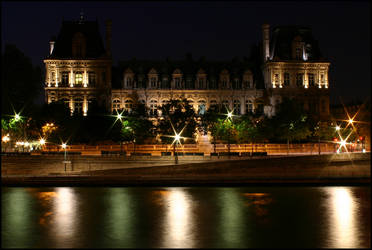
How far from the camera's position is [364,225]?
71.9 ft

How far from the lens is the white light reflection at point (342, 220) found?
62.6 feet

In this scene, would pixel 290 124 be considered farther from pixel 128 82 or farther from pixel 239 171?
pixel 128 82

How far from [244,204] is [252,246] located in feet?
30.3

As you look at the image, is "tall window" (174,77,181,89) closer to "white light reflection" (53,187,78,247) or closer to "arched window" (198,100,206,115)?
"arched window" (198,100,206,115)

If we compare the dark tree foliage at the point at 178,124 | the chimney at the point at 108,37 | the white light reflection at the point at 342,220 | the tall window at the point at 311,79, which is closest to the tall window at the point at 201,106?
the dark tree foliage at the point at 178,124

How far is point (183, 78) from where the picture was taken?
7162 cm

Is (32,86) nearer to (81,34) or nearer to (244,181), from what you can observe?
(81,34)

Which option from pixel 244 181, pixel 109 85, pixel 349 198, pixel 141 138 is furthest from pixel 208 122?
pixel 349 198

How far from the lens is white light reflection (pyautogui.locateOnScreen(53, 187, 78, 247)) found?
66.3ft

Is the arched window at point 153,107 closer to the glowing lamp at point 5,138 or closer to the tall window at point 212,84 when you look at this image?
the tall window at point 212,84

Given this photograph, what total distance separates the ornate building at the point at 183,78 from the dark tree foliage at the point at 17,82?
677 centimetres

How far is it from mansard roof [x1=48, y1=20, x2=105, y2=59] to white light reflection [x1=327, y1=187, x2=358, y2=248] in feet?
150

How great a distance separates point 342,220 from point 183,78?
50.4 meters

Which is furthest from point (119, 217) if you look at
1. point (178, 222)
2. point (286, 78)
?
point (286, 78)
